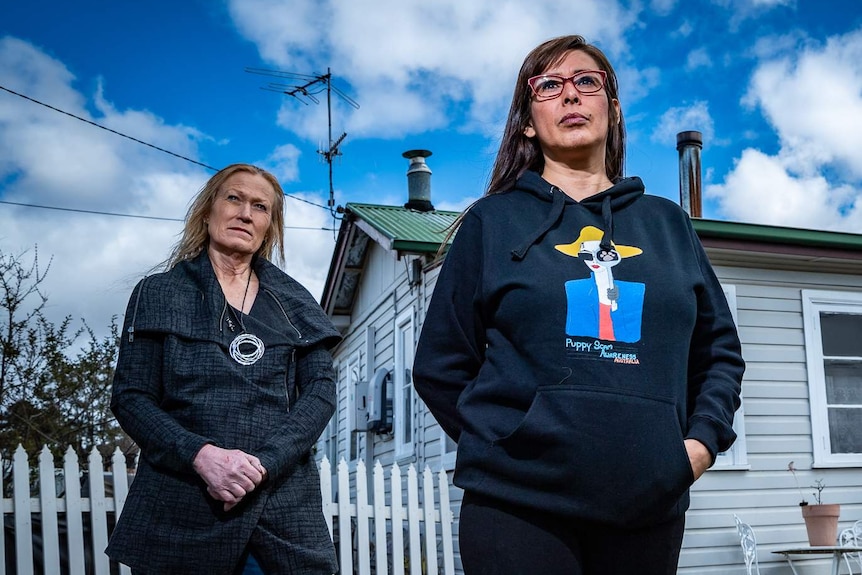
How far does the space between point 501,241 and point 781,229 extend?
8052 millimetres

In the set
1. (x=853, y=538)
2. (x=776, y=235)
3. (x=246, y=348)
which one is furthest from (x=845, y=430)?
(x=246, y=348)

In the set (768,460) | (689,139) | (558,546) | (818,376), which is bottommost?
(768,460)

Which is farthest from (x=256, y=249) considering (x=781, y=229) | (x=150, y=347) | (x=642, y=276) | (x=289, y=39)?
(x=289, y=39)

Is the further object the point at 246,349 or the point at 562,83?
the point at 246,349

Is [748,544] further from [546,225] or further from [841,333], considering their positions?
[546,225]

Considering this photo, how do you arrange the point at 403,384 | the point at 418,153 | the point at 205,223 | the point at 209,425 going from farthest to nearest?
1. the point at 418,153
2. the point at 403,384
3. the point at 205,223
4. the point at 209,425

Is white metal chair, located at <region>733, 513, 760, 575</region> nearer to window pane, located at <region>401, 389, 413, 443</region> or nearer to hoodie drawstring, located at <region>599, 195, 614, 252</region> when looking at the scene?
window pane, located at <region>401, 389, 413, 443</region>

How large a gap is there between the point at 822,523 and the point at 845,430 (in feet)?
4.16

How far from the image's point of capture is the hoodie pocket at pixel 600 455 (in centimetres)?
162

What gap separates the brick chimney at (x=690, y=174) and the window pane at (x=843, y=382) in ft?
8.17

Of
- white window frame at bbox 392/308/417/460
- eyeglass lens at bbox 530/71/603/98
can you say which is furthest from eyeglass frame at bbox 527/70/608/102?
white window frame at bbox 392/308/417/460

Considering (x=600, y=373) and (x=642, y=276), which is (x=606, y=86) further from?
(x=600, y=373)

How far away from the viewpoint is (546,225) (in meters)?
1.88

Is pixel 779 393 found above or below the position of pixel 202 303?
below
